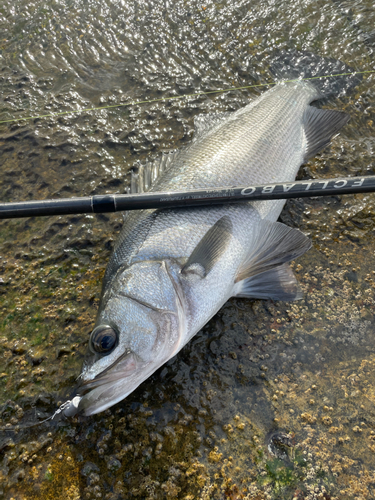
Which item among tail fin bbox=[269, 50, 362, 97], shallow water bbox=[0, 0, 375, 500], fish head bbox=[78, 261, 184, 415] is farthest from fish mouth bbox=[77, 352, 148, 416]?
tail fin bbox=[269, 50, 362, 97]

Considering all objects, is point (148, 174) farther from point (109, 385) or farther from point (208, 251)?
point (109, 385)

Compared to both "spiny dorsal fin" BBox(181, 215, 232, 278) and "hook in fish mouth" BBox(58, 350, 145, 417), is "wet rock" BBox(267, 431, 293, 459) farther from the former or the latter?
"spiny dorsal fin" BBox(181, 215, 232, 278)

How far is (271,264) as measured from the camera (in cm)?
284

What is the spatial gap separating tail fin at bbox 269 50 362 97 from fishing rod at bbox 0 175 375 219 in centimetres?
217

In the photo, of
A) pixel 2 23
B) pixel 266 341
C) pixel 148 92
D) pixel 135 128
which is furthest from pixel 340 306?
pixel 2 23

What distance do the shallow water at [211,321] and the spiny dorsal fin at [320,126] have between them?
0.18 metres

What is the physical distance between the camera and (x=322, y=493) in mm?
2062

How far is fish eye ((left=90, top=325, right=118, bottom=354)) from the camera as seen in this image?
206cm

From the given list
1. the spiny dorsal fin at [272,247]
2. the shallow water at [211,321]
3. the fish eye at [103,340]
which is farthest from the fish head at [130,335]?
the spiny dorsal fin at [272,247]

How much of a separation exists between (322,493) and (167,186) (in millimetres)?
2288

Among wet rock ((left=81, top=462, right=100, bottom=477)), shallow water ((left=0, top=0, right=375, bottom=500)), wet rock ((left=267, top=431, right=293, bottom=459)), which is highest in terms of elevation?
shallow water ((left=0, top=0, right=375, bottom=500))

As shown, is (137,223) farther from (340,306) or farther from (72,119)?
(72,119)

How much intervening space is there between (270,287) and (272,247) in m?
0.33

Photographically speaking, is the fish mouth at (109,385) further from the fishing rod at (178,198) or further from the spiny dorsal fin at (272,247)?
the spiny dorsal fin at (272,247)
